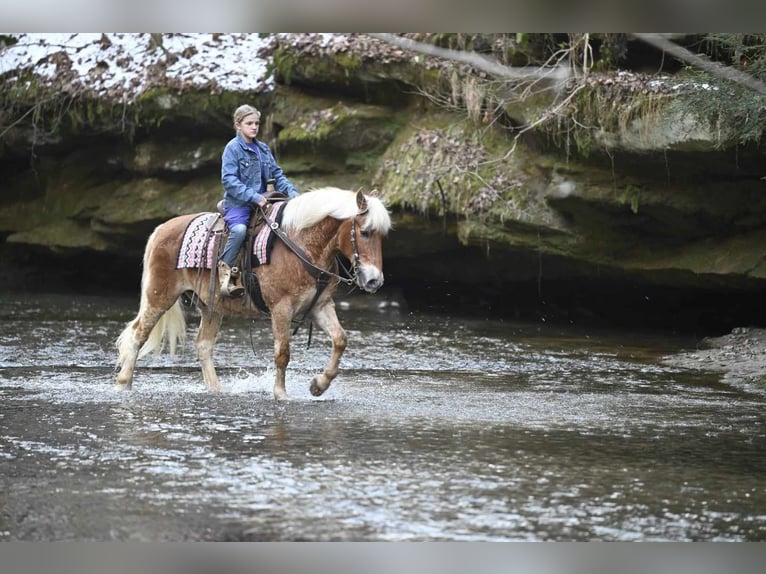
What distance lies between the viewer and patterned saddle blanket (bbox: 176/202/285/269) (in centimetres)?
998

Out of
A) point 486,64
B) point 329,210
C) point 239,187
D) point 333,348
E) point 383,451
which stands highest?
point 486,64

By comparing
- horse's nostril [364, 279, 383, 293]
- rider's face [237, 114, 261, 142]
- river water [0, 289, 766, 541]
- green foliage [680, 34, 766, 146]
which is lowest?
river water [0, 289, 766, 541]

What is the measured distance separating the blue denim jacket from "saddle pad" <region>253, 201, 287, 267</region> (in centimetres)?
23

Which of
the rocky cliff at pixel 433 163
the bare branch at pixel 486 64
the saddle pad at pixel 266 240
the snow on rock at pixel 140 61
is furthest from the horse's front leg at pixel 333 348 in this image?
the snow on rock at pixel 140 61

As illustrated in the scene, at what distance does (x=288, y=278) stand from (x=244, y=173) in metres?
1.18

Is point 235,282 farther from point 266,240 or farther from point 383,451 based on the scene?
point 383,451

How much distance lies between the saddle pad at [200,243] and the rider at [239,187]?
0.64ft

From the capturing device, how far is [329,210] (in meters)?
9.58

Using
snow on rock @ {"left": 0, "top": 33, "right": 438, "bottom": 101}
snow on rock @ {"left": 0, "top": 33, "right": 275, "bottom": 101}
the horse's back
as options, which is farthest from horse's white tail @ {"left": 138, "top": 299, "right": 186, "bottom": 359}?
snow on rock @ {"left": 0, "top": 33, "right": 275, "bottom": 101}

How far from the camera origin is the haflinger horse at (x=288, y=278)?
30.7 feet

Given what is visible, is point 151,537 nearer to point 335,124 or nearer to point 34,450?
point 34,450

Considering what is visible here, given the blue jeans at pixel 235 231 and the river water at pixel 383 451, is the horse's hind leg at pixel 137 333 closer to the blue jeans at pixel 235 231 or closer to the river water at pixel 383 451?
the river water at pixel 383 451

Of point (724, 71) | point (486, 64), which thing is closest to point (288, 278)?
point (724, 71)

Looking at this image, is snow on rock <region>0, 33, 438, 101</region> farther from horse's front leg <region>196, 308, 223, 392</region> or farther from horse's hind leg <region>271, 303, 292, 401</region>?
horse's hind leg <region>271, 303, 292, 401</region>
